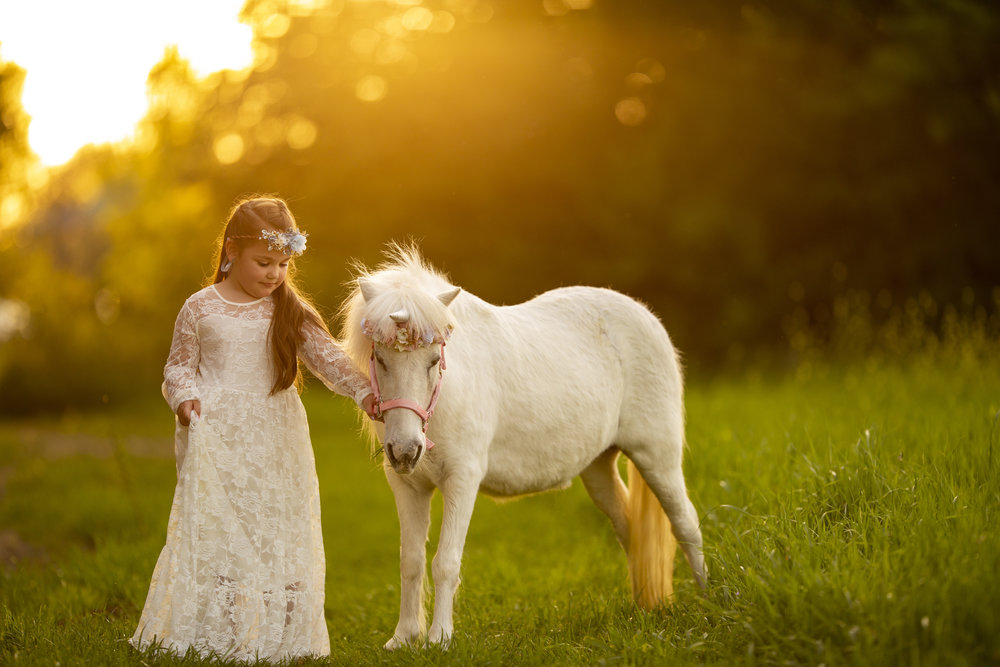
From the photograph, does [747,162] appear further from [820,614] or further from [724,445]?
[820,614]

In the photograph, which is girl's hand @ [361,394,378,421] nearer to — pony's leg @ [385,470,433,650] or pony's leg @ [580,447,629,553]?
pony's leg @ [385,470,433,650]

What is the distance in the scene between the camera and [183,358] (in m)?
4.01

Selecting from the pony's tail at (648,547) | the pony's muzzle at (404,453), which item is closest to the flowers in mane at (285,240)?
the pony's muzzle at (404,453)

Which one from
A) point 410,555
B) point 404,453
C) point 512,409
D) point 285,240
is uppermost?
point 285,240

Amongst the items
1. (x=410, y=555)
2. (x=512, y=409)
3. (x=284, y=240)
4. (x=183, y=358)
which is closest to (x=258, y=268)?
(x=284, y=240)

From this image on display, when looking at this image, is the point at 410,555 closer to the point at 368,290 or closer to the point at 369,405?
the point at 369,405

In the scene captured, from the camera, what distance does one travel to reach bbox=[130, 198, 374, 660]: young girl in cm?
386

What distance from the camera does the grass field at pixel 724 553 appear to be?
3.21 m

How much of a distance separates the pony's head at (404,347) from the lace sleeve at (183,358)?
2.60 feet

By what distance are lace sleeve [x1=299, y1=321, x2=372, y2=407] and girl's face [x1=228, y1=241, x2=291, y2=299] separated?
26cm

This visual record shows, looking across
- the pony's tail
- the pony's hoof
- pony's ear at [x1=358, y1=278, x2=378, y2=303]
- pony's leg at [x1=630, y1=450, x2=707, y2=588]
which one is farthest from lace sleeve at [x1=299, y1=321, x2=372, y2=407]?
the pony's tail

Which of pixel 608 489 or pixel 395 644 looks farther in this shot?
pixel 608 489

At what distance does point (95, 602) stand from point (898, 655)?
4.50 metres

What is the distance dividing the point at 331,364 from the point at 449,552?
1030mm
